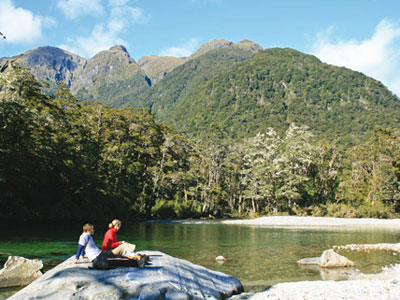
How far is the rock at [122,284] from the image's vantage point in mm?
5949

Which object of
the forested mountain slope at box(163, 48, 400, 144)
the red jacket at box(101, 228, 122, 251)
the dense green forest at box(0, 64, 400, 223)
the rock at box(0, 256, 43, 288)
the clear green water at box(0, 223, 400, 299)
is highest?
the forested mountain slope at box(163, 48, 400, 144)

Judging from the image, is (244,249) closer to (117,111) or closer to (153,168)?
(153,168)

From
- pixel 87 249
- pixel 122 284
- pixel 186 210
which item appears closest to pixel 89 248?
pixel 87 249

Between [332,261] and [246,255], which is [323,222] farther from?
[332,261]

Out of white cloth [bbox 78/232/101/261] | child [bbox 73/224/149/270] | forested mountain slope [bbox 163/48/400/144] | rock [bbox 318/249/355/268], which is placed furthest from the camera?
forested mountain slope [bbox 163/48/400/144]

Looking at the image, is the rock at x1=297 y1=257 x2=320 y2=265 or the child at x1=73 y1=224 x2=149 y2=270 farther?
the rock at x1=297 y1=257 x2=320 y2=265

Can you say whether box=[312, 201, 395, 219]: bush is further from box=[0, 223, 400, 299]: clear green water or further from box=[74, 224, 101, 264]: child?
box=[74, 224, 101, 264]: child

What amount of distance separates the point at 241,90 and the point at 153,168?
354 feet

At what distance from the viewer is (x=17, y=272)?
30.6 ft

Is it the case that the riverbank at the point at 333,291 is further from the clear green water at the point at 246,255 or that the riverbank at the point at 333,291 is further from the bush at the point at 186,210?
the bush at the point at 186,210

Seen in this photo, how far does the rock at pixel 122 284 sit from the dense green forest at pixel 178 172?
24.7 metres

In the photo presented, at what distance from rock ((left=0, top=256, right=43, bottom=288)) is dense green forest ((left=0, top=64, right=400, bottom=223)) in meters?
20.8

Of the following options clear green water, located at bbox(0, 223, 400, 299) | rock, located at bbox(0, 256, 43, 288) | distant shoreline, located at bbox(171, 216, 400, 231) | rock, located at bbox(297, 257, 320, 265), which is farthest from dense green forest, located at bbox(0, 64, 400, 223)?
rock, located at bbox(297, 257, 320, 265)

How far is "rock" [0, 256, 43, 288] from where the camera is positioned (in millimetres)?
9156
